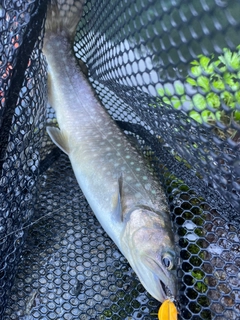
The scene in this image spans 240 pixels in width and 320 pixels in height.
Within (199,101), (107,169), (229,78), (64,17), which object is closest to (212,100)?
(199,101)

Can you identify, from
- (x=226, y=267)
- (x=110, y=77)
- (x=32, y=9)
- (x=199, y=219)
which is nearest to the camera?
(x=32, y=9)


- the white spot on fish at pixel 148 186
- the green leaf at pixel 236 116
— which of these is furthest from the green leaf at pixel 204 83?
the white spot on fish at pixel 148 186

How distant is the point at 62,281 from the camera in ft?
5.68

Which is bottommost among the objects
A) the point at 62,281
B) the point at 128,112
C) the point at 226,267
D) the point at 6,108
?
the point at 226,267

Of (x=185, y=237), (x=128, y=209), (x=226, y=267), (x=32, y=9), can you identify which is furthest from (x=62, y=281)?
(x=32, y=9)

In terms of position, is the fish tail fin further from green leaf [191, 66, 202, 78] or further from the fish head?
the fish head

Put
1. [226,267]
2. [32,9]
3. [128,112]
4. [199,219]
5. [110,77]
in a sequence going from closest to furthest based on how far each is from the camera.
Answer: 1. [32,9]
2. [226,267]
3. [199,219]
4. [110,77]
5. [128,112]

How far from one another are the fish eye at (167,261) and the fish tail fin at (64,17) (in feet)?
4.30

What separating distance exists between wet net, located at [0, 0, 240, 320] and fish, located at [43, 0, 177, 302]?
0.12 m

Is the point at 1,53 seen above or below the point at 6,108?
above

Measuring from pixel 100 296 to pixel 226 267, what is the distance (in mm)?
600

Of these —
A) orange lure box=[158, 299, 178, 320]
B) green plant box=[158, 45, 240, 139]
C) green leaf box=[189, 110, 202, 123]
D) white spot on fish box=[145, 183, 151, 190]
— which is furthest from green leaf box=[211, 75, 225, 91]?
orange lure box=[158, 299, 178, 320]

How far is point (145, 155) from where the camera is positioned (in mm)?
2035

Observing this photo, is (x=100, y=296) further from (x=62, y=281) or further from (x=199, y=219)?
(x=199, y=219)
